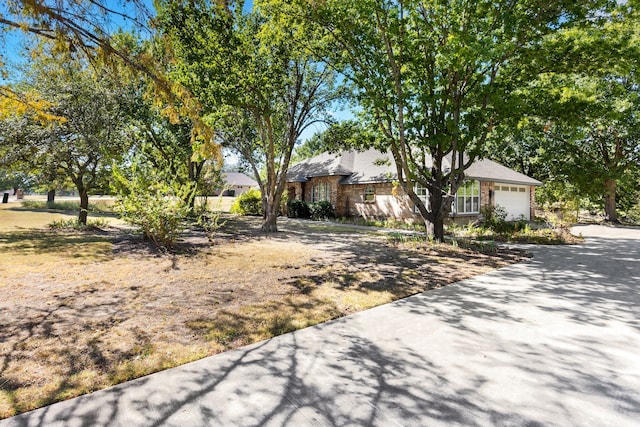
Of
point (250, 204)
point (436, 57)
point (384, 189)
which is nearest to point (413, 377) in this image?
point (436, 57)

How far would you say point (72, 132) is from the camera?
12.7 meters

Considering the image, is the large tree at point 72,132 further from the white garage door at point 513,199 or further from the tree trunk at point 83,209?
the white garage door at point 513,199

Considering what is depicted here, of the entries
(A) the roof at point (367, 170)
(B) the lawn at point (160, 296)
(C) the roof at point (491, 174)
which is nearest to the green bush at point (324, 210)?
(A) the roof at point (367, 170)

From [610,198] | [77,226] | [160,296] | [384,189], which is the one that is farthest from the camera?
[610,198]

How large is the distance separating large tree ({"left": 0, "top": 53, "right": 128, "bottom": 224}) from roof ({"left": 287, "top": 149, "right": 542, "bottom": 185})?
407 inches

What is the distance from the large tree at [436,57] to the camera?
820 centimetres

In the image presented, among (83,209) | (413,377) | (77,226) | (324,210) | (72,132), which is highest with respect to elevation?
(72,132)

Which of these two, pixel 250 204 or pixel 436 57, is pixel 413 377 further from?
pixel 250 204

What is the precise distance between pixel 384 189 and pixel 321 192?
541cm

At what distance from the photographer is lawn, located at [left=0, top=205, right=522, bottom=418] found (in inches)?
123

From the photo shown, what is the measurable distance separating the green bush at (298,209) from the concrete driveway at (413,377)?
17.8m

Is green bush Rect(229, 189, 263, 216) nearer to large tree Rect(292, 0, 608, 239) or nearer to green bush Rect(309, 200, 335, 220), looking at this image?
green bush Rect(309, 200, 335, 220)

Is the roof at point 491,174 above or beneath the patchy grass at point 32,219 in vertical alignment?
above

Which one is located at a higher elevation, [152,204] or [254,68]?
[254,68]
